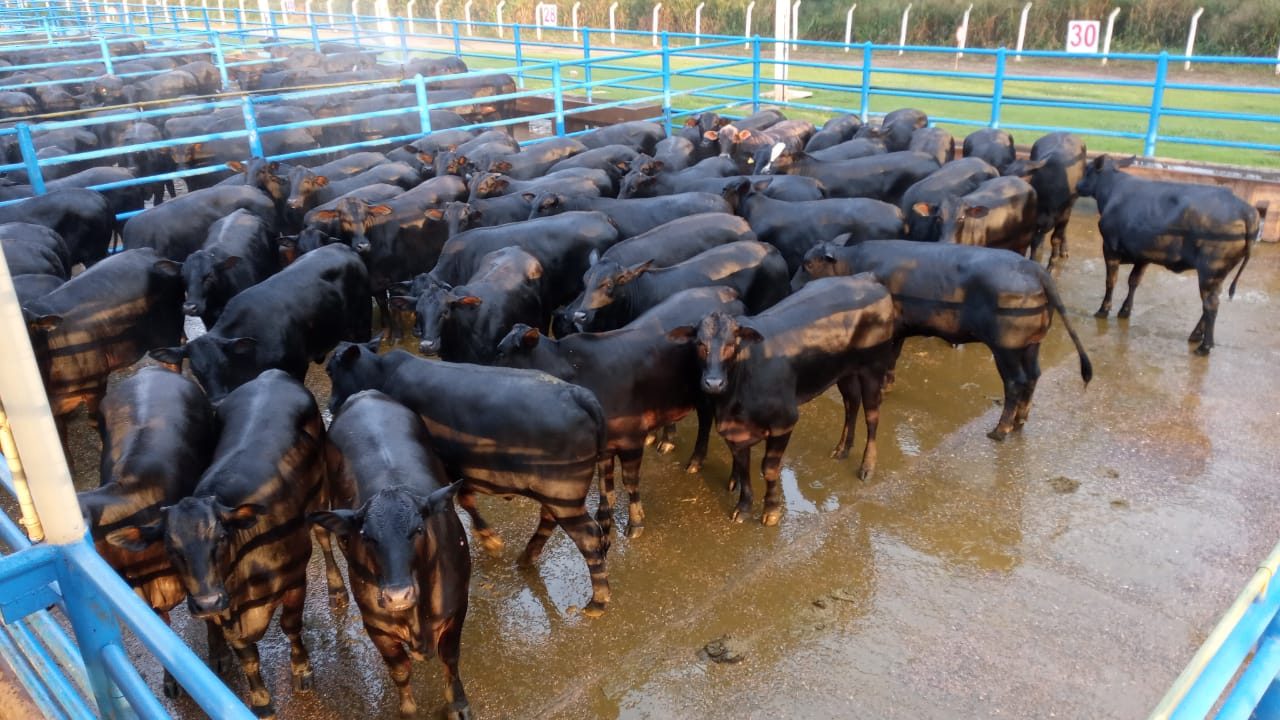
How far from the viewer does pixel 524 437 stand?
4.86 metres

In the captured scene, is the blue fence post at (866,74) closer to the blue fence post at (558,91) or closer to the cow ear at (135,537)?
the blue fence post at (558,91)

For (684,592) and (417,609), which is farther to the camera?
(684,592)

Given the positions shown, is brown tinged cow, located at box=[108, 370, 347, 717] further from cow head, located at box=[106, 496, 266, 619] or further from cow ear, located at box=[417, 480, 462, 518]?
cow ear, located at box=[417, 480, 462, 518]

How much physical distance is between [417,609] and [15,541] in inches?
67.1

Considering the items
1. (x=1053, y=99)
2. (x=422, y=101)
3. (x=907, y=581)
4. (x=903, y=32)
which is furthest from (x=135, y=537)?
(x=903, y=32)

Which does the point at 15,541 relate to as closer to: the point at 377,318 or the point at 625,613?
the point at 625,613

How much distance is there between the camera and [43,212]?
9.06 m

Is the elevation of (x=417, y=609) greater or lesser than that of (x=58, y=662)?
lesser

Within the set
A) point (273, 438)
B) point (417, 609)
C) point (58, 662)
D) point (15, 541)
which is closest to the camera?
point (15, 541)

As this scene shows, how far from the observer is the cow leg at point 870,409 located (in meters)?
6.23

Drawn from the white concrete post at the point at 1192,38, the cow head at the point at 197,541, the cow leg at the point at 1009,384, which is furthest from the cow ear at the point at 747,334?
the white concrete post at the point at 1192,38

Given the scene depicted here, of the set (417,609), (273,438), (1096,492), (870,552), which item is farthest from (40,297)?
(1096,492)

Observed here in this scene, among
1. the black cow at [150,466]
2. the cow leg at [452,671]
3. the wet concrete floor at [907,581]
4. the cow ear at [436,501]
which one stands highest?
the cow ear at [436,501]

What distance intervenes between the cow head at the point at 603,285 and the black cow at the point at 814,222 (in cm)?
205
